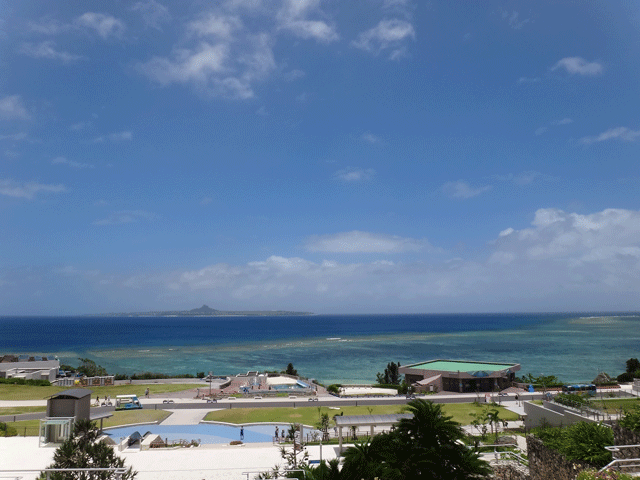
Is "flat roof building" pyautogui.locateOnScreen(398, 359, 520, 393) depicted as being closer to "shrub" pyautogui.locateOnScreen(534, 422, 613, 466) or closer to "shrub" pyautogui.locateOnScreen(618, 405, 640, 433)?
"shrub" pyautogui.locateOnScreen(618, 405, 640, 433)

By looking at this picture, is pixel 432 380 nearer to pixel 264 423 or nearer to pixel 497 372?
pixel 497 372

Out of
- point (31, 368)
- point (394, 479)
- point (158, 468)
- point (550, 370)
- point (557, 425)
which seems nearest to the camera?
point (394, 479)

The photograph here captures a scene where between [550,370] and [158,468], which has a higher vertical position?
[158,468]

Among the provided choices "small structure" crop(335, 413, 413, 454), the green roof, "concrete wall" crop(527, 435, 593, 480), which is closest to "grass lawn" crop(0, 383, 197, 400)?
the green roof

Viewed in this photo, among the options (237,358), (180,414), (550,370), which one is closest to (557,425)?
(180,414)

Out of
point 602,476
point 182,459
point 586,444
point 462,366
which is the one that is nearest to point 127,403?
point 182,459

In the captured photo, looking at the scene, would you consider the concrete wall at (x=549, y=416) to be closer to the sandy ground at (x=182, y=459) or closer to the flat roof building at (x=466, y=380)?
the sandy ground at (x=182, y=459)
